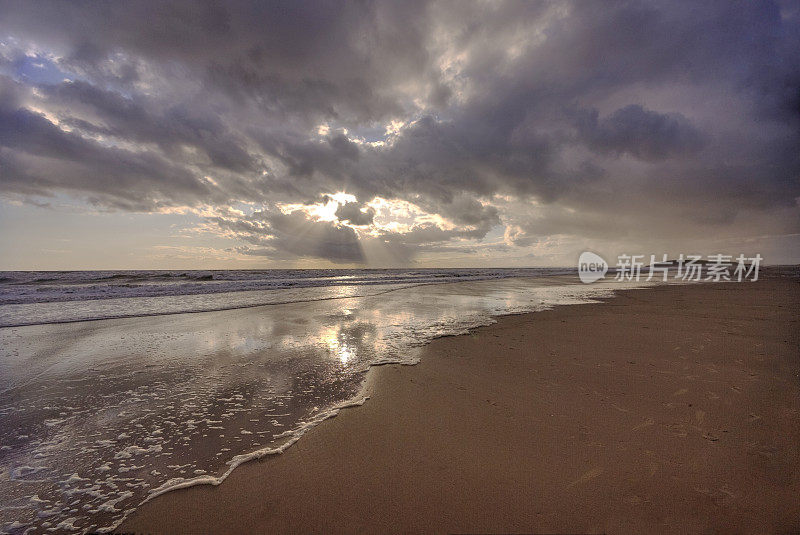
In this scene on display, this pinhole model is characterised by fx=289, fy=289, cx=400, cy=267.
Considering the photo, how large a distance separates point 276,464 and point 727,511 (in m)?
4.06

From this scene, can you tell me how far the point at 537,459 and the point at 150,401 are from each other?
17.9 ft

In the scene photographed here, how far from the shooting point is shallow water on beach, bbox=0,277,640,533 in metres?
2.76

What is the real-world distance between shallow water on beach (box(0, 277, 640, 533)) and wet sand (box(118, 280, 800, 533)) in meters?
0.48

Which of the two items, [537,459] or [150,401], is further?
[150,401]

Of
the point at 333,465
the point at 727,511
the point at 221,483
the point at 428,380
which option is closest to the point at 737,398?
the point at 727,511

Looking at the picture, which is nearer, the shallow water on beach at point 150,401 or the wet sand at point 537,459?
the wet sand at point 537,459

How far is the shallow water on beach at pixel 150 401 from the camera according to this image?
2.76 meters

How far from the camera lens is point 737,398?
425 cm

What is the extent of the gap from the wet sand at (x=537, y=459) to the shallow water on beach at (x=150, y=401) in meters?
0.48

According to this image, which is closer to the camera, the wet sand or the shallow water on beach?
the wet sand

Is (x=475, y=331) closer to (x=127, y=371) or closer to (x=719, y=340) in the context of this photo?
(x=719, y=340)

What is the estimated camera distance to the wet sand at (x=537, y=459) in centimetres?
239

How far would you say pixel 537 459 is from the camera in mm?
3051

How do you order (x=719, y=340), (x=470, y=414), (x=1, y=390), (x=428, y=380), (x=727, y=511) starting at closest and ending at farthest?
(x=727, y=511), (x=470, y=414), (x=1, y=390), (x=428, y=380), (x=719, y=340)
